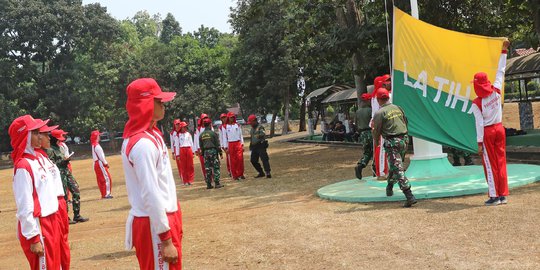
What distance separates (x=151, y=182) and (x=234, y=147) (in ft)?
47.3

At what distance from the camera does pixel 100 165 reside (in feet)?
53.7

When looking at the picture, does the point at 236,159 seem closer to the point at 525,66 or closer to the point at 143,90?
the point at 525,66

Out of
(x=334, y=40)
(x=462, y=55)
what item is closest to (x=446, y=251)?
(x=462, y=55)

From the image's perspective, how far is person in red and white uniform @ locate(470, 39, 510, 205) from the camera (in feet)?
29.0

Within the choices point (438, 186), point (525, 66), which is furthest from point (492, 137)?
point (525, 66)

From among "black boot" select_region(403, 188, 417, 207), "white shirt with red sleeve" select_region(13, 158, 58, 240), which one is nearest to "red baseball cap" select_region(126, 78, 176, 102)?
"white shirt with red sleeve" select_region(13, 158, 58, 240)

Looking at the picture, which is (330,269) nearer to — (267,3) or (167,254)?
(167,254)

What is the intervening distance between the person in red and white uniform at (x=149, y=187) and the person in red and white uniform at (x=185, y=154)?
14165mm

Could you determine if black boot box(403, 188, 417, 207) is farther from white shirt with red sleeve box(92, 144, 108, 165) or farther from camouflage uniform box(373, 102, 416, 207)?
white shirt with red sleeve box(92, 144, 108, 165)

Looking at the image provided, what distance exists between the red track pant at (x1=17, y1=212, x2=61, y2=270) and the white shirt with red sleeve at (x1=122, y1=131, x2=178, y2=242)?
159cm

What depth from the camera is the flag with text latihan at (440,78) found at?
1073 cm

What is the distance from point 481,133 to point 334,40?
11604mm

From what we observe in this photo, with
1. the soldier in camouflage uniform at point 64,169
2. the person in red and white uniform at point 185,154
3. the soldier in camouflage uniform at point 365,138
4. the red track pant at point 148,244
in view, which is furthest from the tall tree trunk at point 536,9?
the red track pant at point 148,244

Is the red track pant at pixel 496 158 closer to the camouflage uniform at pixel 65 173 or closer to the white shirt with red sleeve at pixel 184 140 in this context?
the camouflage uniform at pixel 65 173
